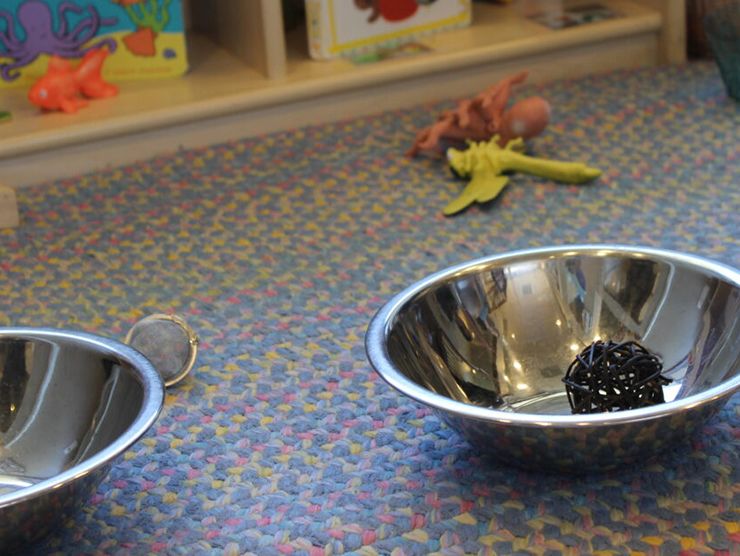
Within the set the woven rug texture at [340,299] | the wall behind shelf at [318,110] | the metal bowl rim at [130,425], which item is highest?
the metal bowl rim at [130,425]

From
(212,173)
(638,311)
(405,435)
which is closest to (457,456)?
(405,435)

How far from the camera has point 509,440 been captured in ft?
2.35

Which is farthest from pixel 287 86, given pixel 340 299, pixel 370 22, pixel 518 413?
pixel 518 413

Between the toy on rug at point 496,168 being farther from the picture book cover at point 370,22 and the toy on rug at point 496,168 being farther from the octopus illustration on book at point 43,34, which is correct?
the octopus illustration on book at point 43,34

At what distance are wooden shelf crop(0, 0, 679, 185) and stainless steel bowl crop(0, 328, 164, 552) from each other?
532mm

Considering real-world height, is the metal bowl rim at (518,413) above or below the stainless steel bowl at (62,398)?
above

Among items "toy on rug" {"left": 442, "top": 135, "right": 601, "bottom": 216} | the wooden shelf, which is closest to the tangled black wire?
"toy on rug" {"left": 442, "top": 135, "right": 601, "bottom": 216}

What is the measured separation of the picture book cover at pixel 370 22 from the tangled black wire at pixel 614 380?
2.67 feet

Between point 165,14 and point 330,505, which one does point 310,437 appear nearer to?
point 330,505

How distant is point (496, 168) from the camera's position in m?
1.27

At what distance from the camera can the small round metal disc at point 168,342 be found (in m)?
0.91

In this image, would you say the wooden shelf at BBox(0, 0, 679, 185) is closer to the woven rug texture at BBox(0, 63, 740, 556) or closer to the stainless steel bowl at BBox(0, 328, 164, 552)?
the woven rug texture at BBox(0, 63, 740, 556)

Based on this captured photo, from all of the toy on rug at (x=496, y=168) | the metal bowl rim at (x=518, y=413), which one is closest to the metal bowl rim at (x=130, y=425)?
the metal bowl rim at (x=518, y=413)

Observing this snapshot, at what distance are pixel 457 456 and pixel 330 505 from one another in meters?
0.09
